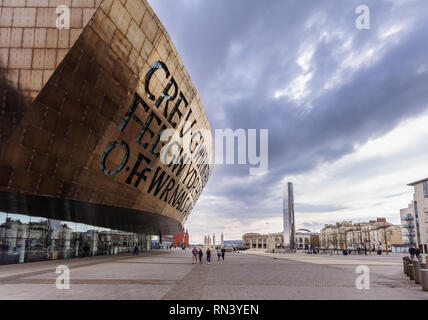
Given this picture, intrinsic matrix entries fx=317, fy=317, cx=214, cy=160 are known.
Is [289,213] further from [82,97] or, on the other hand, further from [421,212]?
[82,97]

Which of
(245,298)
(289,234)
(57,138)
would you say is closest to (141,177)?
(57,138)

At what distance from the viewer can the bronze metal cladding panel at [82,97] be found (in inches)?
573

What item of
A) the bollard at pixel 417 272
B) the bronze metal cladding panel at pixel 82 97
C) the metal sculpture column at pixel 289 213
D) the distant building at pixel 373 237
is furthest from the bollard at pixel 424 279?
the distant building at pixel 373 237

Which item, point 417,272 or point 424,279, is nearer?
point 424,279

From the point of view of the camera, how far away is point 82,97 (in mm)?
15805

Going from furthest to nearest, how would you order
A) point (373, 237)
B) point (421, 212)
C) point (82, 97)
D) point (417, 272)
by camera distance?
point (373, 237), point (421, 212), point (82, 97), point (417, 272)

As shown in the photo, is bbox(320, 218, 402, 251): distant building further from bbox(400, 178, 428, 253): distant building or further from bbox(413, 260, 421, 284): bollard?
bbox(413, 260, 421, 284): bollard

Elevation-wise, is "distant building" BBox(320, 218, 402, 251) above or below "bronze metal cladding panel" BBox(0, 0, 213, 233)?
below

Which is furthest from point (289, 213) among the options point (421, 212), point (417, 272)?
point (417, 272)

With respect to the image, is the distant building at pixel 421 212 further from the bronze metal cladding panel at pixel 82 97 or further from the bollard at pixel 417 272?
the bronze metal cladding panel at pixel 82 97

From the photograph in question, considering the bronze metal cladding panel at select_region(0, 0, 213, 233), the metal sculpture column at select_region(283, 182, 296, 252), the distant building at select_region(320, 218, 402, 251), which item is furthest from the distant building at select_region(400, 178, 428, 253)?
the bronze metal cladding panel at select_region(0, 0, 213, 233)

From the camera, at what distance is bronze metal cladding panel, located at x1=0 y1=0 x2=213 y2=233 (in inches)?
573
